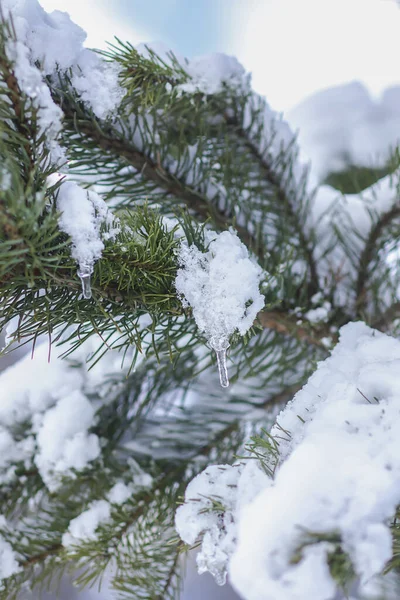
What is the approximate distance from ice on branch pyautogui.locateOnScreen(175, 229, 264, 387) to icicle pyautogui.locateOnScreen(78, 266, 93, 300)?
0.28ft

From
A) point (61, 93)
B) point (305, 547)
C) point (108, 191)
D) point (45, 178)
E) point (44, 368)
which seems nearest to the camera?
point (305, 547)

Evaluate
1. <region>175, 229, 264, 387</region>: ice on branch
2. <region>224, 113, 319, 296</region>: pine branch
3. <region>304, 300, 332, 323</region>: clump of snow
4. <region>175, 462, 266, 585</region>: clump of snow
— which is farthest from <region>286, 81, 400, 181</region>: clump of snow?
<region>175, 462, 266, 585</region>: clump of snow

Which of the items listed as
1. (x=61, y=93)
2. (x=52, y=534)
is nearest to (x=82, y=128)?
(x=61, y=93)

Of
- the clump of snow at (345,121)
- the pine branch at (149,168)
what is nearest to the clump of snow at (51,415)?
the pine branch at (149,168)

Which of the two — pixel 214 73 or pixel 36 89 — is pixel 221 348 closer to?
pixel 36 89

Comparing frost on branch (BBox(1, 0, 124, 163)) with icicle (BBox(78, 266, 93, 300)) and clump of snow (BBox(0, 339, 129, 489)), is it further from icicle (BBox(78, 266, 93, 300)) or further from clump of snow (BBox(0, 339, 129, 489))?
clump of snow (BBox(0, 339, 129, 489))

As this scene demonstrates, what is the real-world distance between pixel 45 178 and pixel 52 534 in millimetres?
557

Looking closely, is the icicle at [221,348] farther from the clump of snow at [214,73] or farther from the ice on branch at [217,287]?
the clump of snow at [214,73]

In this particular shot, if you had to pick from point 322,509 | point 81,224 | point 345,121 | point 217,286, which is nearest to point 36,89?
point 81,224

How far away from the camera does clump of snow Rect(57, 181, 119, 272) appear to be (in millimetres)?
359

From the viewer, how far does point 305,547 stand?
0.26 m

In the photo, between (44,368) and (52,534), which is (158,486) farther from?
(44,368)

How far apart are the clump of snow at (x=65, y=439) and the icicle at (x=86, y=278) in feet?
1.29

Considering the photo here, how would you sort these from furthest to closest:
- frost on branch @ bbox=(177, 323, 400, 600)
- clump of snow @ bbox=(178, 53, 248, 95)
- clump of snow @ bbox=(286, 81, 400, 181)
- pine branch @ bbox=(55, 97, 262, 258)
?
clump of snow @ bbox=(286, 81, 400, 181), clump of snow @ bbox=(178, 53, 248, 95), pine branch @ bbox=(55, 97, 262, 258), frost on branch @ bbox=(177, 323, 400, 600)
